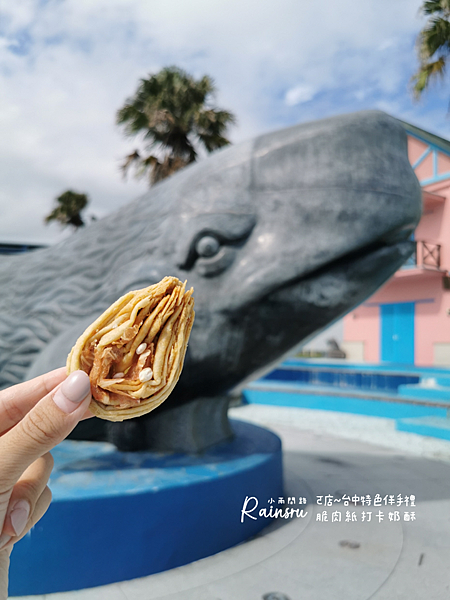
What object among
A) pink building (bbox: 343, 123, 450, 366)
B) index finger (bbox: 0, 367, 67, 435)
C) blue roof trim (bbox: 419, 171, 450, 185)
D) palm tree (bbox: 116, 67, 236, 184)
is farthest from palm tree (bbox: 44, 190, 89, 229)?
index finger (bbox: 0, 367, 67, 435)

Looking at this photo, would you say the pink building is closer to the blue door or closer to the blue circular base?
the blue door

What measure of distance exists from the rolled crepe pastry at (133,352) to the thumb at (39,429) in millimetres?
140

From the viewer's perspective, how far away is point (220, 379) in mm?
3451

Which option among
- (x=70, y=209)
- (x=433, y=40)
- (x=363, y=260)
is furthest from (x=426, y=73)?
(x=70, y=209)

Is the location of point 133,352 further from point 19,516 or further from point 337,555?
point 337,555

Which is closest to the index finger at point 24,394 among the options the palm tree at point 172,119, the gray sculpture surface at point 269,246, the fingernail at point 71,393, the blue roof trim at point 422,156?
the fingernail at point 71,393

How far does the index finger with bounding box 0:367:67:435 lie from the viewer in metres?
1.25

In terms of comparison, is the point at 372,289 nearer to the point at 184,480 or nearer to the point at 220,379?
the point at 220,379

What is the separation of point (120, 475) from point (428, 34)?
46.1 feet

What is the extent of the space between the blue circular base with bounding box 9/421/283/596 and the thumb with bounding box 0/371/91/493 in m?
1.81

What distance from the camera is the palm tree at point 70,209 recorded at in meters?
21.9

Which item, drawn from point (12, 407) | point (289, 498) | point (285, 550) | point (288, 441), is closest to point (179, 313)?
point (12, 407)

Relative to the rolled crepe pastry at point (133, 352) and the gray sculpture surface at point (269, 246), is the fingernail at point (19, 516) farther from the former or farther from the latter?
the gray sculpture surface at point (269, 246)

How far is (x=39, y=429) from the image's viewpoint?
3.41 ft
